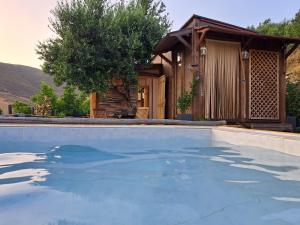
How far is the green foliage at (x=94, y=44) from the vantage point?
10.6 m

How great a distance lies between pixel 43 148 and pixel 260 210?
3966 mm

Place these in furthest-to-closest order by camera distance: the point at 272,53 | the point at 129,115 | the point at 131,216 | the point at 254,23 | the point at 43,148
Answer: the point at 254,23 < the point at 129,115 < the point at 272,53 < the point at 43,148 < the point at 131,216

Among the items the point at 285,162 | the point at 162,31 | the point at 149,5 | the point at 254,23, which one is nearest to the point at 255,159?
the point at 285,162

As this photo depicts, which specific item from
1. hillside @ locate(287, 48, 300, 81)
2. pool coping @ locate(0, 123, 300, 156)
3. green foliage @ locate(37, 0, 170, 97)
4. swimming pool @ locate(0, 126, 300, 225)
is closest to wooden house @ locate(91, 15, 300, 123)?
green foliage @ locate(37, 0, 170, 97)

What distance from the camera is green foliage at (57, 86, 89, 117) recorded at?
50.5ft

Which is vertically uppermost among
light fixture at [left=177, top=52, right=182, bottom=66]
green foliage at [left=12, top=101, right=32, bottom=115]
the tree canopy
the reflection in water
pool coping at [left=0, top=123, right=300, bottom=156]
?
the tree canopy

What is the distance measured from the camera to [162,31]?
12547 mm

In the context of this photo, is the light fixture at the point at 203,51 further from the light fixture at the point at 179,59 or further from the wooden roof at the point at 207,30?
the light fixture at the point at 179,59

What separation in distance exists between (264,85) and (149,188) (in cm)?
764

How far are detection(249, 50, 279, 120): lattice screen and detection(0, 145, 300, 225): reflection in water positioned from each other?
4.98 meters

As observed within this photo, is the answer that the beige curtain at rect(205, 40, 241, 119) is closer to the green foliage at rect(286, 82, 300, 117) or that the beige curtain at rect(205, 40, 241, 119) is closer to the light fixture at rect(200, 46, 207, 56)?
the light fixture at rect(200, 46, 207, 56)

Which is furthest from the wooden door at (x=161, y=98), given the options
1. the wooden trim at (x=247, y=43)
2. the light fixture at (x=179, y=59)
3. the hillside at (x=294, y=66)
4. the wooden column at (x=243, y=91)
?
the hillside at (x=294, y=66)

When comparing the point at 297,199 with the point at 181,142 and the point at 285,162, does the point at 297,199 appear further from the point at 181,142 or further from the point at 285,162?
the point at 181,142

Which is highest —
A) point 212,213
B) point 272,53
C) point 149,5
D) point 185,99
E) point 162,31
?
point 149,5
